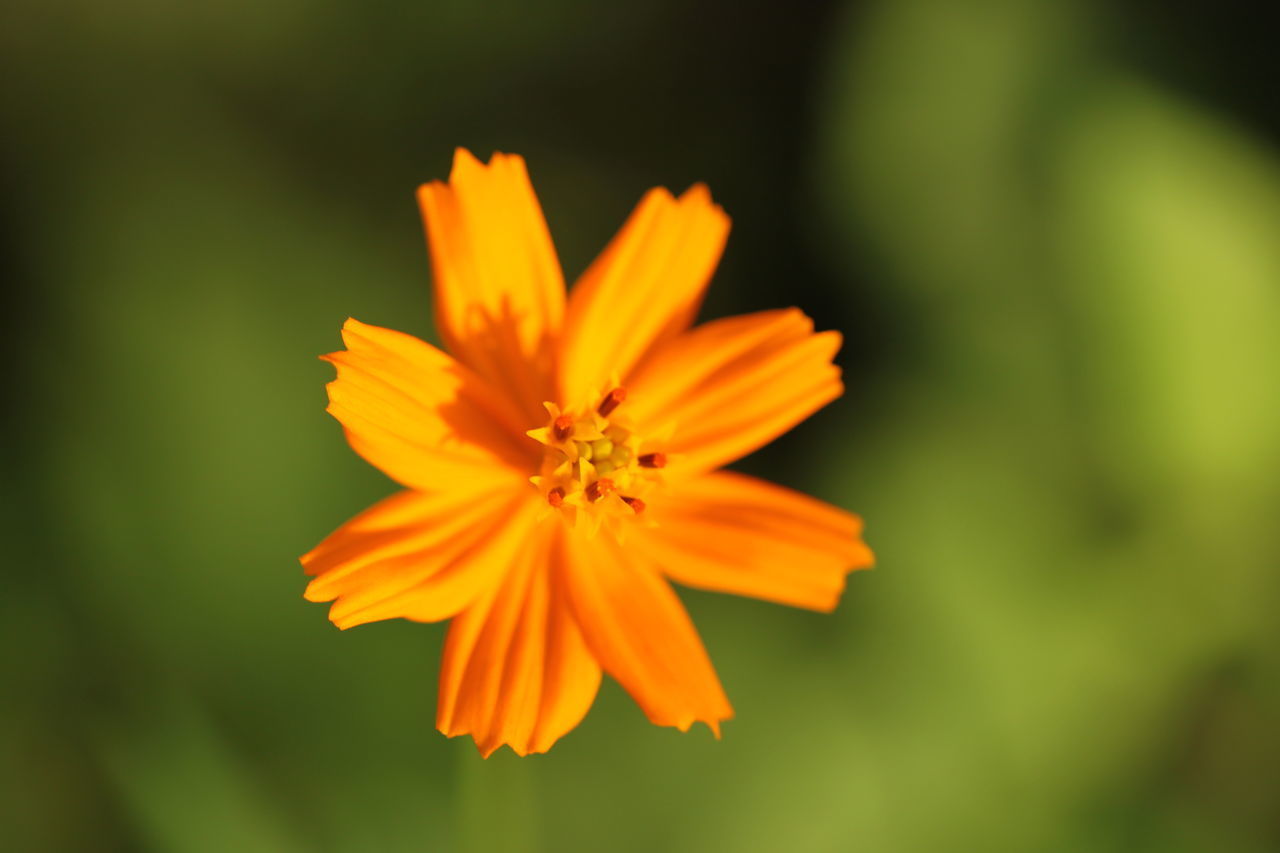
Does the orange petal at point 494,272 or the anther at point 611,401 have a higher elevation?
the orange petal at point 494,272

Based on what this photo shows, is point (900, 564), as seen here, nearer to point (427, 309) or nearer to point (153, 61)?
point (427, 309)

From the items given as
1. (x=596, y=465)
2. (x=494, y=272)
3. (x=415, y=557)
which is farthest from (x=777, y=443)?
(x=415, y=557)

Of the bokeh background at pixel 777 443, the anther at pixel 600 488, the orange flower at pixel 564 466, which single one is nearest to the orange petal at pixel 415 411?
the orange flower at pixel 564 466

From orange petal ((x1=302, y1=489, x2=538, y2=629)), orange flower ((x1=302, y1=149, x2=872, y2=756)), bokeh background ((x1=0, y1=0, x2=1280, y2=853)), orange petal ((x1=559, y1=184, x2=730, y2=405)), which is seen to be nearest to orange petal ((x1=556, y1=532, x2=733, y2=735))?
orange flower ((x1=302, y1=149, x2=872, y2=756))

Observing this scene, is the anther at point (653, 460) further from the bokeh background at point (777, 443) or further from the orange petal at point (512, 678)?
the bokeh background at point (777, 443)

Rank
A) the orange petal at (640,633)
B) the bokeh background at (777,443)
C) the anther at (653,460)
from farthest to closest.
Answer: the bokeh background at (777,443) → the anther at (653,460) → the orange petal at (640,633)

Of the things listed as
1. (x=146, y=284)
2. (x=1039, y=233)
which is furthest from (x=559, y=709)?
(x=1039, y=233)

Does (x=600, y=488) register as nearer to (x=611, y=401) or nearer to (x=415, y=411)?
(x=611, y=401)
